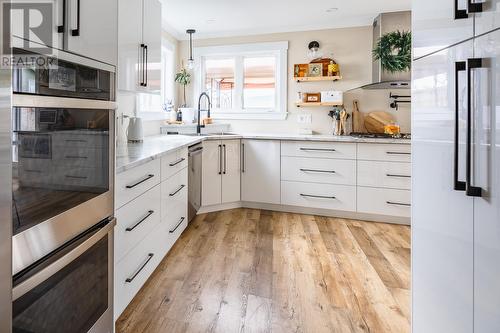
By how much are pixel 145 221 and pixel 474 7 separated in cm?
183

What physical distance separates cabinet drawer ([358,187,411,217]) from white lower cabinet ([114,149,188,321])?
1961mm

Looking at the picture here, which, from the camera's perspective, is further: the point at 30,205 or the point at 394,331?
the point at 394,331

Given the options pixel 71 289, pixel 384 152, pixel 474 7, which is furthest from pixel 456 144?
pixel 384 152

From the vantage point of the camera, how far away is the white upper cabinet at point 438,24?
37.2 inches

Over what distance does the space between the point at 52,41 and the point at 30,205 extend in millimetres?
486

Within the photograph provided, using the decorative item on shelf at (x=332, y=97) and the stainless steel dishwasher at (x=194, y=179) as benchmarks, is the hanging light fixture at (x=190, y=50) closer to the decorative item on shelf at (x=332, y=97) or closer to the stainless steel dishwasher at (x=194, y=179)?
the stainless steel dishwasher at (x=194, y=179)

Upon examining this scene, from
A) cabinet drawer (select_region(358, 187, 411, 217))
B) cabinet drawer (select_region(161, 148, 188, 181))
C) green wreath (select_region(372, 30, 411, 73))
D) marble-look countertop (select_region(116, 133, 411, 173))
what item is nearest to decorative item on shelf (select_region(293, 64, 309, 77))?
green wreath (select_region(372, 30, 411, 73))

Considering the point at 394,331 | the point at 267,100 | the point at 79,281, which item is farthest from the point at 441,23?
the point at 267,100

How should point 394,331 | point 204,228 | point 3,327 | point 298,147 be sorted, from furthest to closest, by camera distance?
point 298,147
point 204,228
point 394,331
point 3,327

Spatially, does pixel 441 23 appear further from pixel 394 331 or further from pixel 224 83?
pixel 224 83

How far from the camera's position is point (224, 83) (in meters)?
4.54

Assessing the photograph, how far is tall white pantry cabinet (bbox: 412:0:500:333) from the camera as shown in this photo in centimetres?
84

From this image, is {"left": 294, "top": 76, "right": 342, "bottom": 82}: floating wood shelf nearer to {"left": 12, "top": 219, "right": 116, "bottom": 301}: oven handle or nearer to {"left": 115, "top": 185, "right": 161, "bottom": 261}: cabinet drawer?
{"left": 115, "top": 185, "right": 161, "bottom": 261}: cabinet drawer

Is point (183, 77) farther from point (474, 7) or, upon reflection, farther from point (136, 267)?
point (474, 7)
